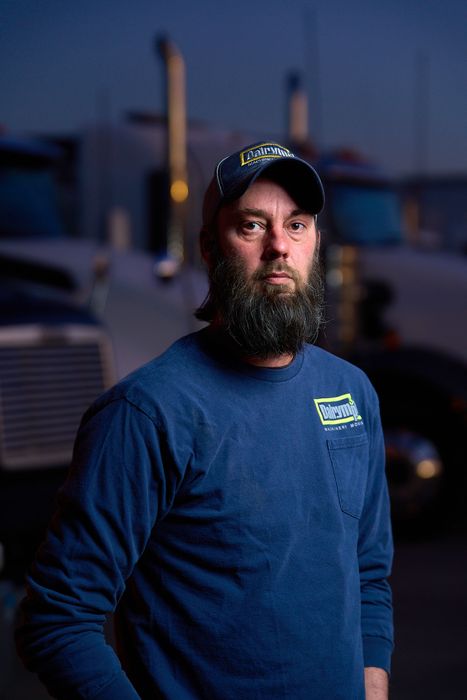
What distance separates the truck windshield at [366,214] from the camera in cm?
729

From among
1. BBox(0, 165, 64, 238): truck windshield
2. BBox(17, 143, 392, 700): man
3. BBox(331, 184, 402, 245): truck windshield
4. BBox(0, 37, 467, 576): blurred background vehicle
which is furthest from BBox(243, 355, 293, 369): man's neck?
BBox(331, 184, 402, 245): truck windshield

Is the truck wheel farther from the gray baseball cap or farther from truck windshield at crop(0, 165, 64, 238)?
the gray baseball cap

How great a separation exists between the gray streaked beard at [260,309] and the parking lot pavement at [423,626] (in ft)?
7.39

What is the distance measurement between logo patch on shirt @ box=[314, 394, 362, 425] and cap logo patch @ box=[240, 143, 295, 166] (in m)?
0.45

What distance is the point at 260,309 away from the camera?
1.86 meters

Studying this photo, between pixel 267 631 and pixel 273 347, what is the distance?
1.58ft

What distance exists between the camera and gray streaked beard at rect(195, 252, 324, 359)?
1822mm

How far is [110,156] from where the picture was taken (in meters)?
7.93

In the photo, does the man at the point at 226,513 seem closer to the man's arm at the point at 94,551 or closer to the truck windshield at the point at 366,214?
the man's arm at the point at 94,551

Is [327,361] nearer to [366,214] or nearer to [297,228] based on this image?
[297,228]

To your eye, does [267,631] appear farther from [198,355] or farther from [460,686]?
[460,686]

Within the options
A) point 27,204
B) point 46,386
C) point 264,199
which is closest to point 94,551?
point 264,199

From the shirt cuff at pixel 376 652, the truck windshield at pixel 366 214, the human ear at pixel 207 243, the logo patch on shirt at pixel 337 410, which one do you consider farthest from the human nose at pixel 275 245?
the truck windshield at pixel 366 214

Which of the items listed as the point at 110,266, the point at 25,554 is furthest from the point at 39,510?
the point at 110,266
